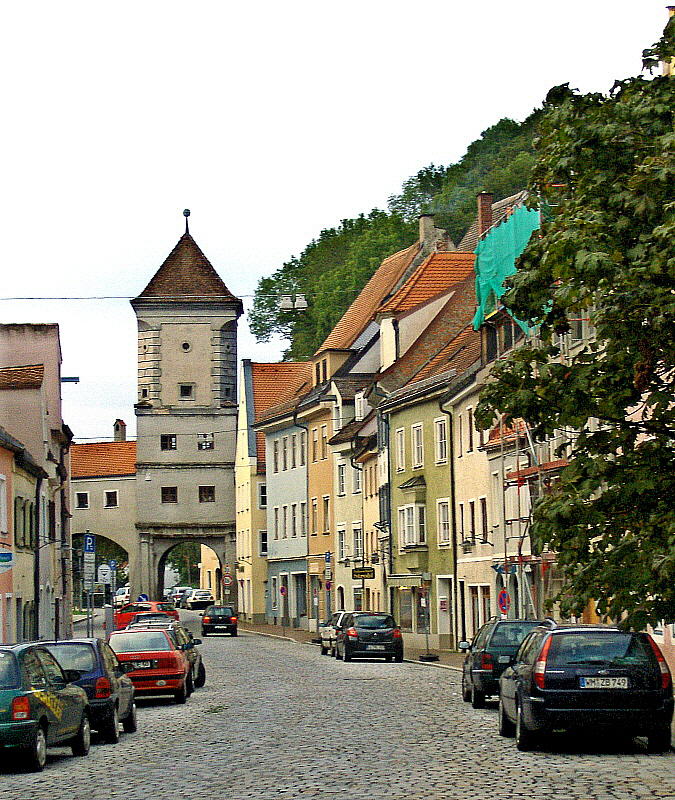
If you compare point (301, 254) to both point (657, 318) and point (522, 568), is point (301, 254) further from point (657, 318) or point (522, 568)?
point (657, 318)

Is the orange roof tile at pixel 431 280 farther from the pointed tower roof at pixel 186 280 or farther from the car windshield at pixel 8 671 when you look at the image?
the car windshield at pixel 8 671

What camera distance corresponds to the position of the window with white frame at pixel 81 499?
109938 millimetres

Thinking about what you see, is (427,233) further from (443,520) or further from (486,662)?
(486,662)

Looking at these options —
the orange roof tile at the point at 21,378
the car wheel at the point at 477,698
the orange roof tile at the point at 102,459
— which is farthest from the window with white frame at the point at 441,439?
the orange roof tile at the point at 102,459

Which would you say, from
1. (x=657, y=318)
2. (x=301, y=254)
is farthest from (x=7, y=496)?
(x=301, y=254)

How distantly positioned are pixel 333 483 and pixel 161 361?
79.5ft

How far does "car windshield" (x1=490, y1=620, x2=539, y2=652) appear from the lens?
93.2 feet

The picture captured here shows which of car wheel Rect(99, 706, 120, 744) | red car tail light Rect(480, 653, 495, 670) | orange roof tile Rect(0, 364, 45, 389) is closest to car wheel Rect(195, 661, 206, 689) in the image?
red car tail light Rect(480, 653, 495, 670)

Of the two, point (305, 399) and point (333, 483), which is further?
point (305, 399)

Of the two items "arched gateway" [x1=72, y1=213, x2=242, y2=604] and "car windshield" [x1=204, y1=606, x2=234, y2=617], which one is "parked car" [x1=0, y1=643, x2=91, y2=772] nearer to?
"car windshield" [x1=204, y1=606, x2=234, y2=617]

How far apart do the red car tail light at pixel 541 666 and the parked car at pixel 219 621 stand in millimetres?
57747

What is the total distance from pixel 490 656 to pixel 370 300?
54217 mm

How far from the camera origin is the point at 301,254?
335 feet

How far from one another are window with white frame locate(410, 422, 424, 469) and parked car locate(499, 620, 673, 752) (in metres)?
39.9
